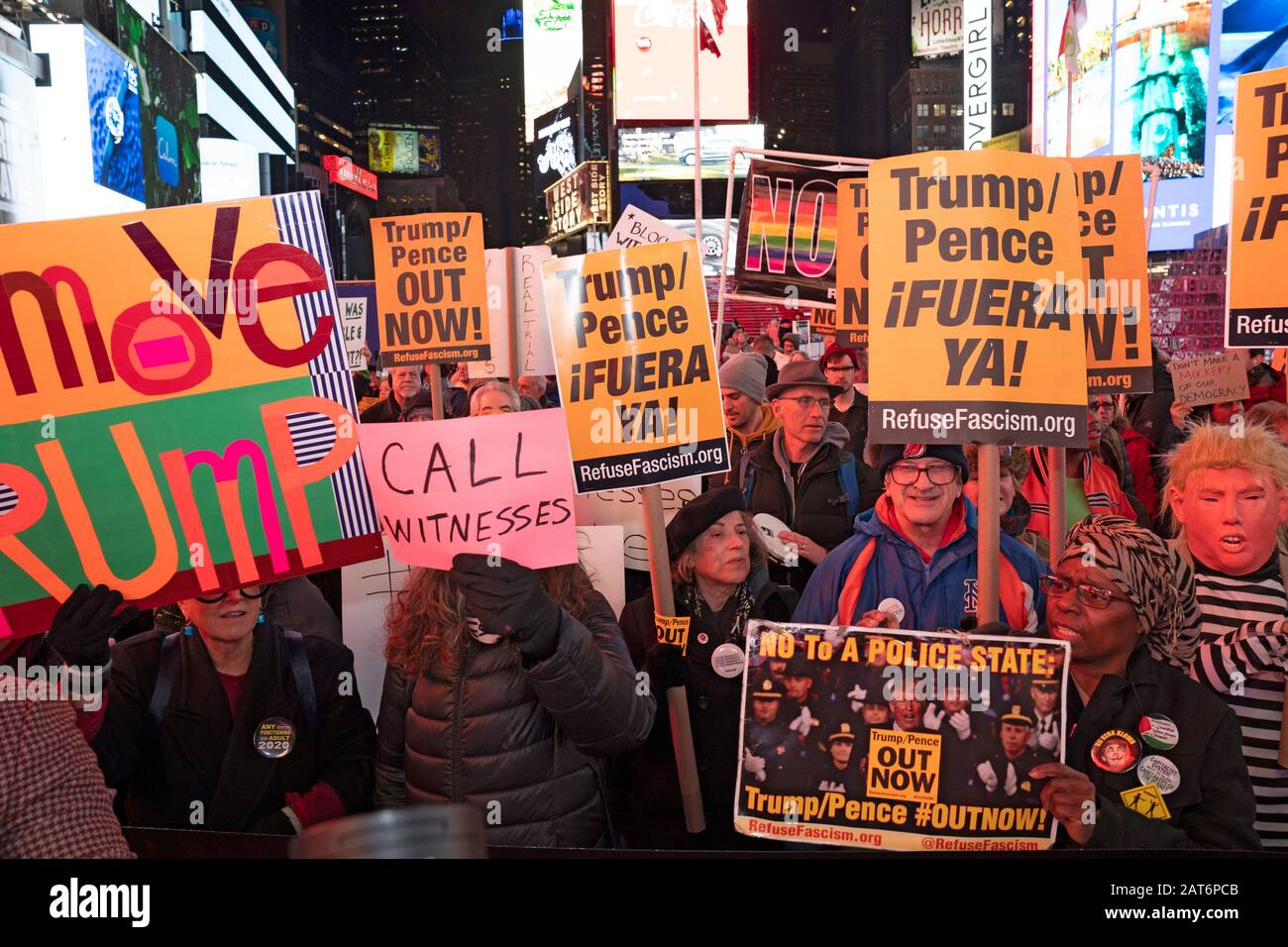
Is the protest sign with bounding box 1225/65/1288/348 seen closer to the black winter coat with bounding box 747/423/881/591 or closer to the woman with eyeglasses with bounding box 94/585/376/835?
the black winter coat with bounding box 747/423/881/591

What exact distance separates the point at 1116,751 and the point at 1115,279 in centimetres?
236

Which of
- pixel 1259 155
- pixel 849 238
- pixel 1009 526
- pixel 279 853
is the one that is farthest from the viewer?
pixel 849 238

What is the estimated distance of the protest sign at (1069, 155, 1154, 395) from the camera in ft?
14.0

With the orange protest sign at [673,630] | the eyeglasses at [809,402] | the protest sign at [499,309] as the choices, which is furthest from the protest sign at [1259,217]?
the protest sign at [499,309]

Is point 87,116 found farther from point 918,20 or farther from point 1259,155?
point 918,20

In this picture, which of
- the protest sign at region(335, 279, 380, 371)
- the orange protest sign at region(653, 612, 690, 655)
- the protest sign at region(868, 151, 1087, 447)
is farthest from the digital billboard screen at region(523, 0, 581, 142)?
the orange protest sign at region(653, 612, 690, 655)

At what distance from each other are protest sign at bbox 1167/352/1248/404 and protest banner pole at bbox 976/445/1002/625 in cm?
414

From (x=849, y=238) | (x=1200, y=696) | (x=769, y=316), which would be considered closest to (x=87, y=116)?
(x=849, y=238)

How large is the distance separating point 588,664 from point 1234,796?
1.57 m

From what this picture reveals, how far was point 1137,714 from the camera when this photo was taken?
265cm

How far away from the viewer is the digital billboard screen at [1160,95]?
2206 centimetres

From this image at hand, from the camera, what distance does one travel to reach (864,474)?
5.30 m

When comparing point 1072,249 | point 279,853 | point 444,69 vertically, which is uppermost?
point 444,69

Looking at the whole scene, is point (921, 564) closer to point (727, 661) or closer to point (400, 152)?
point (727, 661)
